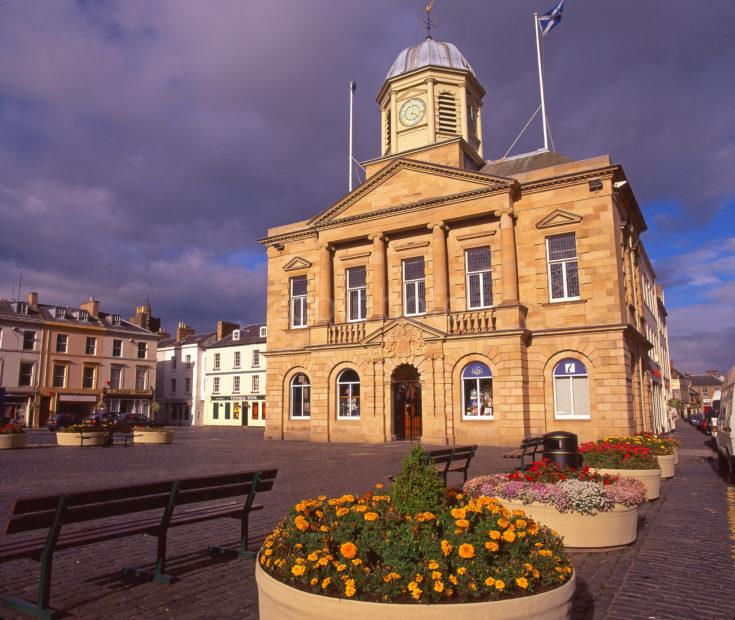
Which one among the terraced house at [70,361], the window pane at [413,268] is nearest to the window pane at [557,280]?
the window pane at [413,268]

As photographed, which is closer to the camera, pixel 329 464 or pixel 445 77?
pixel 329 464

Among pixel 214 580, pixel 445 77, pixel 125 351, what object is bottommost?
pixel 214 580

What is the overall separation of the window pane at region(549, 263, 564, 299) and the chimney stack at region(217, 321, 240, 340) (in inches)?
1899

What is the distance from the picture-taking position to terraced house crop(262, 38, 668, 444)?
2439cm

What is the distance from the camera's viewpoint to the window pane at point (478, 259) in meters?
27.1

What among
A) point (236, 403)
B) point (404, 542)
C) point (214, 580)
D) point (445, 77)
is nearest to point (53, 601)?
point (214, 580)

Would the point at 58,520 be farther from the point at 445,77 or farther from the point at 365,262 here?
the point at 445,77

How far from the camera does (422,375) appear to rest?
26.5 m

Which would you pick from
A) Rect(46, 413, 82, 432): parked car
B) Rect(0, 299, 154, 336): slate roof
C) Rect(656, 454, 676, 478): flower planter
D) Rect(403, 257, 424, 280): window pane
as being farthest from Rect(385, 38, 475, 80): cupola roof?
Rect(0, 299, 154, 336): slate roof

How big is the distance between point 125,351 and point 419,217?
1682 inches

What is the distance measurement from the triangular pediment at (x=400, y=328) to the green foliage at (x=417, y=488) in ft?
68.9

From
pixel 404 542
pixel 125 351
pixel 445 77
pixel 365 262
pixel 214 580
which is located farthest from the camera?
pixel 125 351

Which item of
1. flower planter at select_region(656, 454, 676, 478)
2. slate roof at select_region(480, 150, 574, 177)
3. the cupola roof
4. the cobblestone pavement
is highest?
the cupola roof

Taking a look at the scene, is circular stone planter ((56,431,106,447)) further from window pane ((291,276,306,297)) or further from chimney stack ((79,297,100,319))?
chimney stack ((79,297,100,319))
